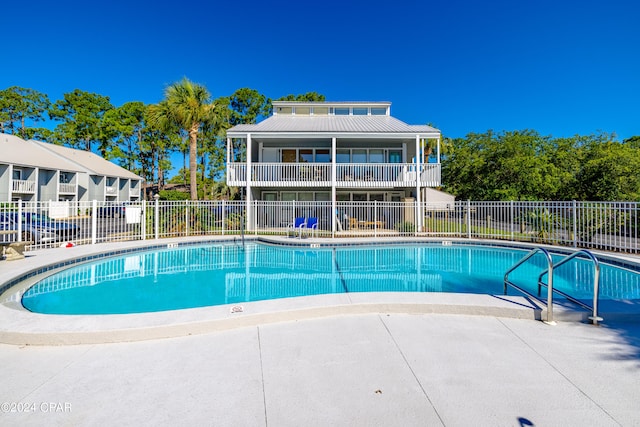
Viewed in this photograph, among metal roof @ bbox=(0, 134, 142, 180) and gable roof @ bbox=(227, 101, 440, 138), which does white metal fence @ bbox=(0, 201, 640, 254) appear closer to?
gable roof @ bbox=(227, 101, 440, 138)

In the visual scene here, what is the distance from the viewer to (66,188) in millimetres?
30781

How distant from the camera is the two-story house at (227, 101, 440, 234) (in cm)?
1723

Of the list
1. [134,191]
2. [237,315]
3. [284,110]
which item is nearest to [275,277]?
[237,315]

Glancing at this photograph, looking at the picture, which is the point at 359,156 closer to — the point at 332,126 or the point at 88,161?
the point at 332,126

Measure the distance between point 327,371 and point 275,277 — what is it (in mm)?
5756

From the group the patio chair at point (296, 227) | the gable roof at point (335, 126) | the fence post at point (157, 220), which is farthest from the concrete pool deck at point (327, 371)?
the gable roof at point (335, 126)

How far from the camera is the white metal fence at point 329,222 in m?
11.2

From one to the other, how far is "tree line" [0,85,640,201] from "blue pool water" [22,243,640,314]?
9.19 metres

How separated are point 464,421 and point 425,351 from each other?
1162 millimetres

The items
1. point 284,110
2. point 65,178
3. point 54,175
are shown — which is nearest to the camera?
point 284,110

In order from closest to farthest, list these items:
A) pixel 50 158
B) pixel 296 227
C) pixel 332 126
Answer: pixel 296 227 → pixel 332 126 → pixel 50 158

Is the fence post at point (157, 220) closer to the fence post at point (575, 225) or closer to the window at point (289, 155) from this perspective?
the window at point (289, 155)

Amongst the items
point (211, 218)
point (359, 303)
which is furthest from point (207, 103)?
point (359, 303)

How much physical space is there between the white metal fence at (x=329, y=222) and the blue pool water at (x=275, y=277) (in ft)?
7.41
